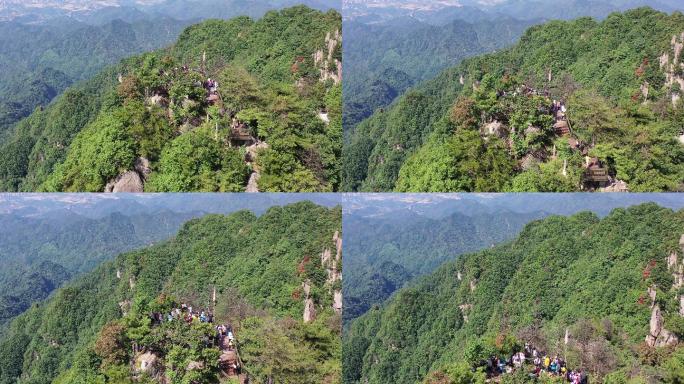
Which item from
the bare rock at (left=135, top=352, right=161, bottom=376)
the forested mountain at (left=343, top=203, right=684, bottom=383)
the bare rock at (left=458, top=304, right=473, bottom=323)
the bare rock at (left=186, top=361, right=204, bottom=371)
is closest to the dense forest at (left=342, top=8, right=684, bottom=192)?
the forested mountain at (left=343, top=203, right=684, bottom=383)

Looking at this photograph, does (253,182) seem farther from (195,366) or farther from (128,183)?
(195,366)

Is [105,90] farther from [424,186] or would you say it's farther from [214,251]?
[424,186]

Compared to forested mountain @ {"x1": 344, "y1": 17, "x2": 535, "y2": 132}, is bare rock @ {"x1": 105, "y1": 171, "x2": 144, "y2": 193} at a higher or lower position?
lower

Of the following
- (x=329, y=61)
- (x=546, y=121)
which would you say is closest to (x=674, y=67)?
(x=546, y=121)

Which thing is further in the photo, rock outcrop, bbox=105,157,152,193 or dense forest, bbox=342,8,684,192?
dense forest, bbox=342,8,684,192

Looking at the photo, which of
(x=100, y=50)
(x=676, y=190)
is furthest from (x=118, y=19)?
(x=676, y=190)

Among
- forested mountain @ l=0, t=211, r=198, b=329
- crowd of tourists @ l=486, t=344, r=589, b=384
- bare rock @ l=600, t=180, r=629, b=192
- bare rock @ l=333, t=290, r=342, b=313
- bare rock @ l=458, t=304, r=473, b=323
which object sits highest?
bare rock @ l=600, t=180, r=629, b=192

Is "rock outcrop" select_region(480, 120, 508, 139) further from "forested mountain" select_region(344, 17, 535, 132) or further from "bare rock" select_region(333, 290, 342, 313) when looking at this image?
"bare rock" select_region(333, 290, 342, 313)

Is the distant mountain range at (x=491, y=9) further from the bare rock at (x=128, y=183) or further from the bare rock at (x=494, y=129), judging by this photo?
the bare rock at (x=128, y=183)
